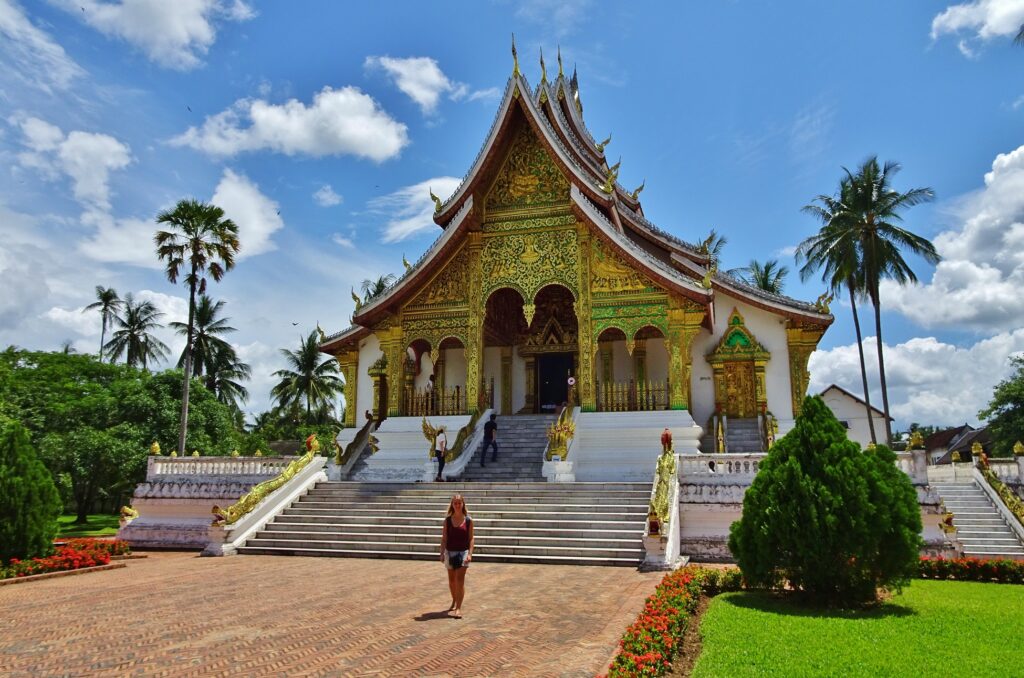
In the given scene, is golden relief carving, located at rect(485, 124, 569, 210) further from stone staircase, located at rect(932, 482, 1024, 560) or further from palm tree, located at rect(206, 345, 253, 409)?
palm tree, located at rect(206, 345, 253, 409)

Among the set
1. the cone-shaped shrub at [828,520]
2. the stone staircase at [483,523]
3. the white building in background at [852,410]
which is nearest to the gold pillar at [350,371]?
the stone staircase at [483,523]

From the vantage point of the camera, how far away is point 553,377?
22141mm

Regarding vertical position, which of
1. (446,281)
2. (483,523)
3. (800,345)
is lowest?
(483,523)

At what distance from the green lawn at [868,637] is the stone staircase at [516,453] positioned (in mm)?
8366

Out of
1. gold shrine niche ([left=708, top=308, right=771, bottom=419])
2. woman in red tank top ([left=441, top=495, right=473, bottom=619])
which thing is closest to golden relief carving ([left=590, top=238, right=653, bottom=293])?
gold shrine niche ([left=708, top=308, right=771, bottom=419])

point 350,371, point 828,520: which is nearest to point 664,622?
point 828,520

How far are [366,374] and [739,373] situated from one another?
11.8 metres

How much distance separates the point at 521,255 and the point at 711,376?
6.49 meters

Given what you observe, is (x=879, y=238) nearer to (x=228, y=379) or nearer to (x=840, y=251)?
(x=840, y=251)

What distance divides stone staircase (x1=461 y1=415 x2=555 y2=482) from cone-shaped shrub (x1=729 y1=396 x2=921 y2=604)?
813cm

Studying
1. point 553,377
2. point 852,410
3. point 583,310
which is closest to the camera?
point 583,310

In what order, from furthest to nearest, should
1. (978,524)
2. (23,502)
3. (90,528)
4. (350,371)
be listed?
1. (90,528)
2. (350,371)
3. (978,524)
4. (23,502)

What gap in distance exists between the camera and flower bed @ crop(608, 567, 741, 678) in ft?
16.4

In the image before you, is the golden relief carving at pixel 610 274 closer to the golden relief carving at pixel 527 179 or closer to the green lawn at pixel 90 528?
the golden relief carving at pixel 527 179
